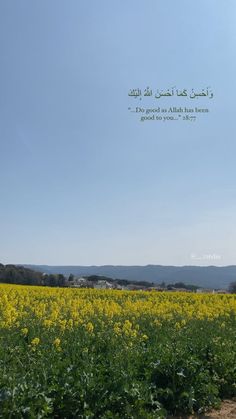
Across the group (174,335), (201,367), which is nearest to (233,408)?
(201,367)

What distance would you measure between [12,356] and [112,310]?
7.55m

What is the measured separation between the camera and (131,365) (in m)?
6.52

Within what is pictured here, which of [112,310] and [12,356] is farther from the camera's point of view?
[112,310]

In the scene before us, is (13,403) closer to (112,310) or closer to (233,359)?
(233,359)

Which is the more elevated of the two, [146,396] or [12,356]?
[12,356]

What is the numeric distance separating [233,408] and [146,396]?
229 cm

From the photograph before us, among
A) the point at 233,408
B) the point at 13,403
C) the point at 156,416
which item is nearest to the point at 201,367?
the point at 233,408

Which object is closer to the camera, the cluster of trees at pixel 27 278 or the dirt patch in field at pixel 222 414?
the dirt patch in field at pixel 222 414

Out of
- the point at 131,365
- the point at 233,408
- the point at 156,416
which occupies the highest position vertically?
the point at 131,365

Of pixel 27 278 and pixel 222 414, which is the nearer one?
pixel 222 414

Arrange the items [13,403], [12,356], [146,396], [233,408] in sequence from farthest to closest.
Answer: [233,408] < [12,356] < [146,396] < [13,403]

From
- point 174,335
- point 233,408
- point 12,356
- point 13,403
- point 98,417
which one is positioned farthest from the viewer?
point 174,335

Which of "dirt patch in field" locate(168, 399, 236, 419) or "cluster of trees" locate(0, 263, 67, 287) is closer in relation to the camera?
"dirt patch in field" locate(168, 399, 236, 419)

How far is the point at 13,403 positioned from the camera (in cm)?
466
